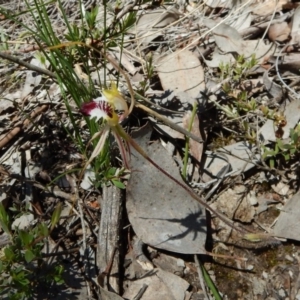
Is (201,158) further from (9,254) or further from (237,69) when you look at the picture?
(9,254)

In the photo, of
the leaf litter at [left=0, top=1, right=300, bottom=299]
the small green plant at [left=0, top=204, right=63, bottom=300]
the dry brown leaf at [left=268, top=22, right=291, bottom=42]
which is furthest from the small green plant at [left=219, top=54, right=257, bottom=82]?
the small green plant at [left=0, top=204, right=63, bottom=300]

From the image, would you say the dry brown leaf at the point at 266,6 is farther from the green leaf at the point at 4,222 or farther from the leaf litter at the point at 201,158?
the green leaf at the point at 4,222

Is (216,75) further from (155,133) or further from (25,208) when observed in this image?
(25,208)

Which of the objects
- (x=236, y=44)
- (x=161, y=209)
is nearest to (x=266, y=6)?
(x=236, y=44)

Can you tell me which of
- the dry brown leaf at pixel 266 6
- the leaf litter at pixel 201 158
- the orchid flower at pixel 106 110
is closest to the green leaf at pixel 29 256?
the leaf litter at pixel 201 158

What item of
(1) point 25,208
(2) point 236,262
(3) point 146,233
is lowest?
(2) point 236,262

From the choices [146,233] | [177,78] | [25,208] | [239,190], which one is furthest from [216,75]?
[25,208]
